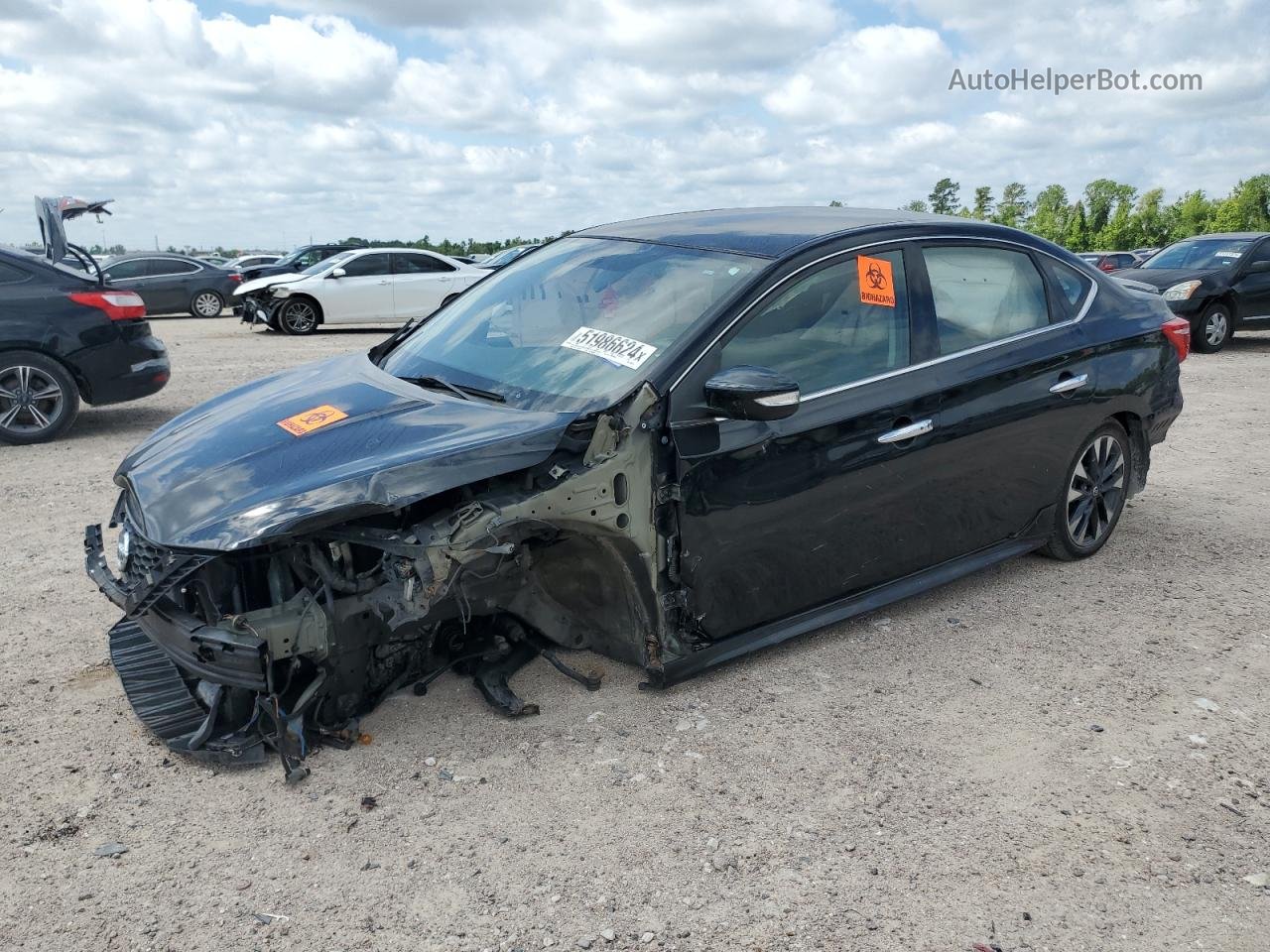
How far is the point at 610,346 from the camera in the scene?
373 centimetres

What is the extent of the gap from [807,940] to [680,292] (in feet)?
7.30

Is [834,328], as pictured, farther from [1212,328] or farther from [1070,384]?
[1212,328]

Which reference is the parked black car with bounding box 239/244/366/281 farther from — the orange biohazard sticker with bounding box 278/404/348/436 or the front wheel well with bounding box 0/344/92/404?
the orange biohazard sticker with bounding box 278/404/348/436

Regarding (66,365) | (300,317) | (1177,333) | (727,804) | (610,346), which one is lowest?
(727,804)

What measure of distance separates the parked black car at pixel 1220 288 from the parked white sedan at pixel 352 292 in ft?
34.0

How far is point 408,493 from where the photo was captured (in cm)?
305

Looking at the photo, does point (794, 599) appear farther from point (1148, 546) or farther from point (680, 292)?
point (1148, 546)

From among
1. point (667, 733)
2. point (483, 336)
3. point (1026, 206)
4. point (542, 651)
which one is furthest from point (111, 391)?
point (1026, 206)

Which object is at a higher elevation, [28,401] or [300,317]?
[28,401]

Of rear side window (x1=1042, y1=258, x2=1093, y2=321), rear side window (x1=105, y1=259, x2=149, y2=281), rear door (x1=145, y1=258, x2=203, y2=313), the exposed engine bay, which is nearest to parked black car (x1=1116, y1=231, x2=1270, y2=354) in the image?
rear side window (x1=1042, y1=258, x2=1093, y2=321)

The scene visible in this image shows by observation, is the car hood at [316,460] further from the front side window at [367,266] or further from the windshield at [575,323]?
the front side window at [367,266]

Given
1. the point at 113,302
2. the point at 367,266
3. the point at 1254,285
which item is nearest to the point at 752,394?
the point at 113,302

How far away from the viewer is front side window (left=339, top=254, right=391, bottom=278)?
17375 mm

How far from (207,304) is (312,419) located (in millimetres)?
20779
